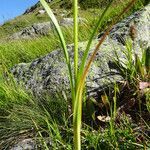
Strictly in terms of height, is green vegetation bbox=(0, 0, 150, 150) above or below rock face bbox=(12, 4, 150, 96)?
below

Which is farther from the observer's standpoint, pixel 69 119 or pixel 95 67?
pixel 95 67

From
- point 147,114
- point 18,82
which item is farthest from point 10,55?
point 147,114

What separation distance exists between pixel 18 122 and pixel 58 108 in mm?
340

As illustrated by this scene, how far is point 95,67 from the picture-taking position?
3.98 metres

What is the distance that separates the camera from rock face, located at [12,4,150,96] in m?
3.82

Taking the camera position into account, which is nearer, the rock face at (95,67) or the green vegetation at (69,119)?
the green vegetation at (69,119)

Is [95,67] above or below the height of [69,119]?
above

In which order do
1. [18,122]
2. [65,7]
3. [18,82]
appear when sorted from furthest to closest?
[65,7], [18,82], [18,122]

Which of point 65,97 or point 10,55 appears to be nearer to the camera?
point 65,97

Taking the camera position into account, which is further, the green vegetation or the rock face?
the rock face

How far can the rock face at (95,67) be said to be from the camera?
3822 mm

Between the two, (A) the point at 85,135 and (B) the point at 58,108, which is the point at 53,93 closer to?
(B) the point at 58,108

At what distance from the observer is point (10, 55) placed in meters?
8.13

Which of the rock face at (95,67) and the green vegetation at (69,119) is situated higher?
the rock face at (95,67)
